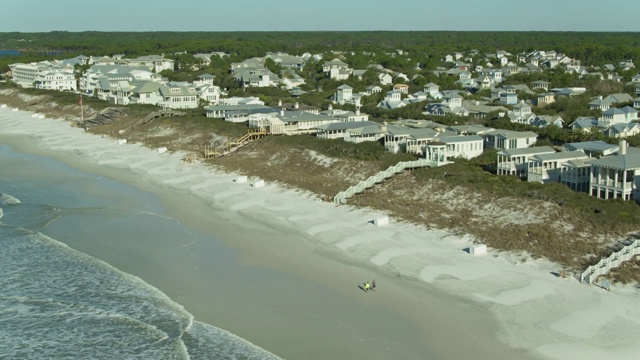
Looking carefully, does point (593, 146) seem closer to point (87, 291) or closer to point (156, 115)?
point (87, 291)

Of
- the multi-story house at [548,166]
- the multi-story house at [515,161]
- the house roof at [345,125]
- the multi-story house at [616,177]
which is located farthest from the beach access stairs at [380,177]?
the house roof at [345,125]

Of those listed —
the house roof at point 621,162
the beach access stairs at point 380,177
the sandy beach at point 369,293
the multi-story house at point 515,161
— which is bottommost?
the sandy beach at point 369,293

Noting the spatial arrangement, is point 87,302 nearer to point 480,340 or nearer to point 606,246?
point 480,340

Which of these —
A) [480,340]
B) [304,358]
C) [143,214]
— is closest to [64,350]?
[304,358]

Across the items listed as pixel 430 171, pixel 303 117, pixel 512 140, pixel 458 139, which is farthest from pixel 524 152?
pixel 303 117

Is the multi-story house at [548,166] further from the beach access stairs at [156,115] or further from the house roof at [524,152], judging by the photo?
the beach access stairs at [156,115]

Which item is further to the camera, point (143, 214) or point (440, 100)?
point (440, 100)
